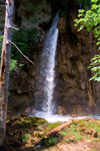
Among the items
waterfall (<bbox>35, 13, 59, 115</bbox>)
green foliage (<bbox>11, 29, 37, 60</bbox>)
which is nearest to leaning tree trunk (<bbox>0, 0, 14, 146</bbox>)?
green foliage (<bbox>11, 29, 37, 60</bbox>)

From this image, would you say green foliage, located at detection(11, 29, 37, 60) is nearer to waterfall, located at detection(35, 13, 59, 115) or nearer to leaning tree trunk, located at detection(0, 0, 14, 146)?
waterfall, located at detection(35, 13, 59, 115)

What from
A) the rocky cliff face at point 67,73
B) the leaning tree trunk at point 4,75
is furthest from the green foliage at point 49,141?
the rocky cliff face at point 67,73

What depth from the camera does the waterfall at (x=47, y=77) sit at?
11172mm

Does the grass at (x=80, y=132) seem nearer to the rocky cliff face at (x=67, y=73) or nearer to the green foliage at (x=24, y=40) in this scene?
the rocky cliff face at (x=67, y=73)

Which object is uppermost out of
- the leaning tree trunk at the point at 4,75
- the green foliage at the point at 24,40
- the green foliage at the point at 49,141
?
the green foliage at the point at 24,40

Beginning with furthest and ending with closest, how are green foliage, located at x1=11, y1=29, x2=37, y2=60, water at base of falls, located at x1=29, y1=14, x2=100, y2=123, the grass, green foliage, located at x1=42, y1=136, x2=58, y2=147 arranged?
water at base of falls, located at x1=29, y1=14, x2=100, y2=123 < green foliage, located at x1=11, y1=29, x2=37, y2=60 < the grass < green foliage, located at x1=42, y1=136, x2=58, y2=147

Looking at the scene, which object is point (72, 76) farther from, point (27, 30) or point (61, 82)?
point (27, 30)

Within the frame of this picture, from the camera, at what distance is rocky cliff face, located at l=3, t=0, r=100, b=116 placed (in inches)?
440

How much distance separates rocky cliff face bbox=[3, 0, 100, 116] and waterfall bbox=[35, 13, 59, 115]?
0.42 metres

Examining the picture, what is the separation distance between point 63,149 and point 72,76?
26.2ft

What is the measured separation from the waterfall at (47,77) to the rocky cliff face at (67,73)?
42 cm

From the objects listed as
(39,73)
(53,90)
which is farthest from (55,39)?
(53,90)

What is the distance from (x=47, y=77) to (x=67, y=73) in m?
1.99

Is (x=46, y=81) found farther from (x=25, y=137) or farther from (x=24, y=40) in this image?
(x=25, y=137)
